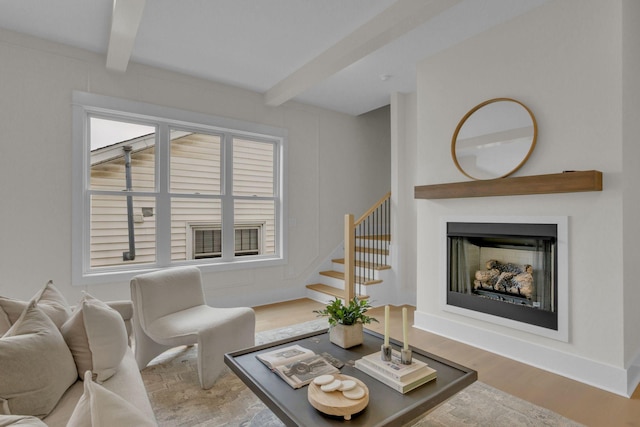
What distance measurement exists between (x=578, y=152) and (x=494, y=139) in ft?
2.04

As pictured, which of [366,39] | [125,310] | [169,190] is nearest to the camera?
[125,310]

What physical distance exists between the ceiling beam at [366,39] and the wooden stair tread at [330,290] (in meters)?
2.50

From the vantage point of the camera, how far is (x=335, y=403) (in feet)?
4.42

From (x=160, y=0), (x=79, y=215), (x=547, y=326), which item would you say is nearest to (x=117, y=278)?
(x=79, y=215)

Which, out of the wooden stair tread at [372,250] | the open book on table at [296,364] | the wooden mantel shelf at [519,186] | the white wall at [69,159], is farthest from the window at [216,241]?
the open book on table at [296,364]

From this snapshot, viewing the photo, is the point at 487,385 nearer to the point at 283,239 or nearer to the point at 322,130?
the point at 283,239

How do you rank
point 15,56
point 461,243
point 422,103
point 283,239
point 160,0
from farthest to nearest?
point 283,239 → point 422,103 → point 461,243 → point 15,56 → point 160,0

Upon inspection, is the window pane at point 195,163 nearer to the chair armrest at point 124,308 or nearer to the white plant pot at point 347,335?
the chair armrest at point 124,308

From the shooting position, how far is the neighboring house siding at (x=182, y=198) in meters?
3.52

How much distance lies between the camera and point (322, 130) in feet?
16.5

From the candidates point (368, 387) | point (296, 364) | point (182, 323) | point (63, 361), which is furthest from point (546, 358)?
point (63, 361)

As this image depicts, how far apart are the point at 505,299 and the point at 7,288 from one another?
4.27 metres

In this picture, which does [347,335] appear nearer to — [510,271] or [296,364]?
[296,364]

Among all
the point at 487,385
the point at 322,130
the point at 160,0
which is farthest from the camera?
the point at 322,130
